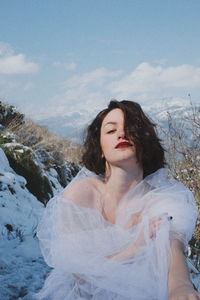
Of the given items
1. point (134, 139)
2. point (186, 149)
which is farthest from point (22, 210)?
point (134, 139)

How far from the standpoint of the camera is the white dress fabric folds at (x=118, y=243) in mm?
1298

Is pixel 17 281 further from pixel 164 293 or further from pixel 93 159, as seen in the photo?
pixel 164 293

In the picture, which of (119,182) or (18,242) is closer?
(119,182)

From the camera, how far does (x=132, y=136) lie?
1.62m

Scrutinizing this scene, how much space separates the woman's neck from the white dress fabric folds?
0.14 ft

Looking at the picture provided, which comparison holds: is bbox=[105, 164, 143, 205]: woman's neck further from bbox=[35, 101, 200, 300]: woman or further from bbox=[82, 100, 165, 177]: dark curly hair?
bbox=[82, 100, 165, 177]: dark curly hair

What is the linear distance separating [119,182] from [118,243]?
0.38m

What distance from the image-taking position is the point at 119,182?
1.68 metres

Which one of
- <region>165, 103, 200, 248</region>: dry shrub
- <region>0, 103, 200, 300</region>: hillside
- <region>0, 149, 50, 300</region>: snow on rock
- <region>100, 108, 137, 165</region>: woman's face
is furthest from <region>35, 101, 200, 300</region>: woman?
<region>165, 103, 200, 248</region>: dry shrub

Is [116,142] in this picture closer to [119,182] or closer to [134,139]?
[134,139]

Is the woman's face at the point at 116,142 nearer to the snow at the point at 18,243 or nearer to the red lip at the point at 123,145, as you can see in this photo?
the red lip at the point at 123,145

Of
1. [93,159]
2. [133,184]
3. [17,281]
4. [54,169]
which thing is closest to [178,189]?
[133,184]

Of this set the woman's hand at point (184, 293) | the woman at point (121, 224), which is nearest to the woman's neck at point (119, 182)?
the woman at point (121, 224)

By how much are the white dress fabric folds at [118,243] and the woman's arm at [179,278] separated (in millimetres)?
34
